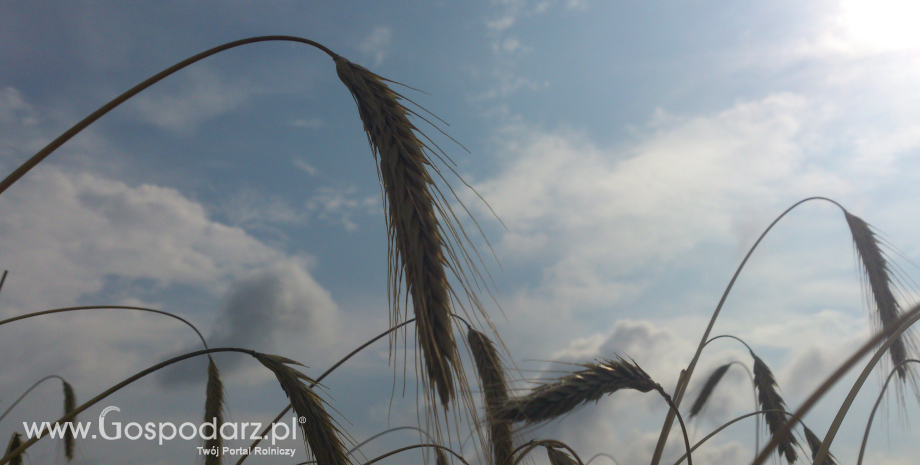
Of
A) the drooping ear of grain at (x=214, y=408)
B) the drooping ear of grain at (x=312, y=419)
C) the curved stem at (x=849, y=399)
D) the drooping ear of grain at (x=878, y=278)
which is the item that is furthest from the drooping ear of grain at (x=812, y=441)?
the drooping ear of grain at (x=214, y=408)

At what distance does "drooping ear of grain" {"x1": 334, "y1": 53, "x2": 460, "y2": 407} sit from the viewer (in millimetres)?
1835

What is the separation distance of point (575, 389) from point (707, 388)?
579cm

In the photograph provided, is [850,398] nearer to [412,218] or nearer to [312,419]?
[412,218]

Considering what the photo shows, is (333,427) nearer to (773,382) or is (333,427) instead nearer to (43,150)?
(43,150)

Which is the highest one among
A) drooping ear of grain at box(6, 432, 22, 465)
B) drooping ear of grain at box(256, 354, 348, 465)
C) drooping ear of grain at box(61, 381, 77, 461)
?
drooping ear of grain at box(61, 381, 77, 461)

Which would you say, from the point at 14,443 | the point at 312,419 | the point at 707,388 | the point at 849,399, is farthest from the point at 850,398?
the point at 14,443

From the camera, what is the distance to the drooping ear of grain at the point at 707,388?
746cm

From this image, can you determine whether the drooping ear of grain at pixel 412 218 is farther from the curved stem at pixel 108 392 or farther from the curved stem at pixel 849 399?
the curved stem at pixel 849 399

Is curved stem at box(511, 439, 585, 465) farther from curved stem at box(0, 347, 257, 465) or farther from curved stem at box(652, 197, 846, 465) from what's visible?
curved stem at box(0, 347, 257, 465)

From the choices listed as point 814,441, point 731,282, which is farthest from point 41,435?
point 814,441

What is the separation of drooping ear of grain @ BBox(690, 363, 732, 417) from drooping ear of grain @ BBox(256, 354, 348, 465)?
616 centimetres

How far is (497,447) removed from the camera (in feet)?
16.0

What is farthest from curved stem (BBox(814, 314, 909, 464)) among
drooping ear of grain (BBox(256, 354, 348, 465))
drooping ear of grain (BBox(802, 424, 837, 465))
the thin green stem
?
drooping ear of grain (BBox(802, 424, 837, 465))

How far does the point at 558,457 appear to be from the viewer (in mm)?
4047
